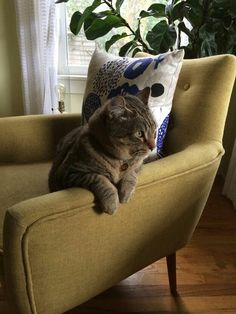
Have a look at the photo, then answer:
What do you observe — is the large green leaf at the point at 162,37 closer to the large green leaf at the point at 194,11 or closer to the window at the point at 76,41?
the large green leaf at the point at 194,11

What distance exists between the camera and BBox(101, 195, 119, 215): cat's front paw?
706 millimetres

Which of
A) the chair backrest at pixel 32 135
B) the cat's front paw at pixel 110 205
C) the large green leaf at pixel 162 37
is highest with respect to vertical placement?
the large green leaf at pixel 162 37

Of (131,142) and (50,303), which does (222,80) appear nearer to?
(131,142)

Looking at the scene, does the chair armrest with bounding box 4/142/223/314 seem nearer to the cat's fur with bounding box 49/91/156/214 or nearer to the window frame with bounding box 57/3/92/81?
the cat's fur with bounding box 49/91/156/214

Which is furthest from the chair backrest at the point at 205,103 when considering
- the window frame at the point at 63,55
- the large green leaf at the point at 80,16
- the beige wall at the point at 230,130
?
the window frame at the point at 63,55

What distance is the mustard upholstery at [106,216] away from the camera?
68cm

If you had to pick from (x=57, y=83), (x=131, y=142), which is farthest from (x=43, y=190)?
(x=57, y=83)

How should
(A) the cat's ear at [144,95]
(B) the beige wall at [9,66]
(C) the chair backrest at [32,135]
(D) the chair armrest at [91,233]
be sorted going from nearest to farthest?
(D) the chair armrest at [91,233], (A) the cat's ear at [144,95], (C) the chair backrest at [32,135], (B) the beige wall at [9,66]

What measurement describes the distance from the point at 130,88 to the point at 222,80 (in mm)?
293

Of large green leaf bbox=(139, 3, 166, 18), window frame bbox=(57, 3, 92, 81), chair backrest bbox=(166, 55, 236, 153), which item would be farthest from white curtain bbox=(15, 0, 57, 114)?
chair backrest bbox=(166, 55, 236, 153)

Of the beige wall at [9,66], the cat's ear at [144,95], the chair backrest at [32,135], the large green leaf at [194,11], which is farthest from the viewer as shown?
the beige wall at [9,66]

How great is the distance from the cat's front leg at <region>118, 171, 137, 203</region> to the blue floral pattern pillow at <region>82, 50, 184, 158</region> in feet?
0.88

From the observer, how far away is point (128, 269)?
0.92 meters

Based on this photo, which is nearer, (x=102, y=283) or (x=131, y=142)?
(x=131, y=142)
